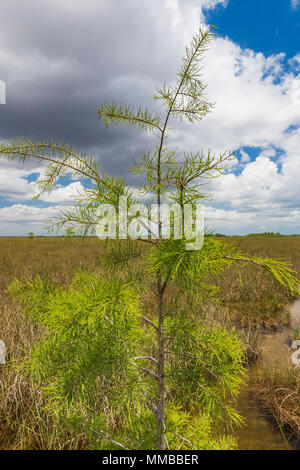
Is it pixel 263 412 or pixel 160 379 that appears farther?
pixel 263 412

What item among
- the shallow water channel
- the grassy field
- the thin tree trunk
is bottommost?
the shallow water channel

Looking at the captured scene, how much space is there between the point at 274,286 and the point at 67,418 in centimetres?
731

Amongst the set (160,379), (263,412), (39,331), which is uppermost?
(160,379)

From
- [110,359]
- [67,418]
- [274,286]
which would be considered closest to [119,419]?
[67,418]

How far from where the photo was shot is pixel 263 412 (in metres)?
3.16

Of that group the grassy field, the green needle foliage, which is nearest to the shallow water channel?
the grassy field

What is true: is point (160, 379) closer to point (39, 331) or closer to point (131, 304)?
point (131, 304)

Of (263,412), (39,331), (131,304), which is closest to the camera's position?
(131,304)

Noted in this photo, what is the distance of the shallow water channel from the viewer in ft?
8.82

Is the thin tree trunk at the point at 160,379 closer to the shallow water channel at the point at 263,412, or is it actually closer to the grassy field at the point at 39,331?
the grassy field at the point at 39,331

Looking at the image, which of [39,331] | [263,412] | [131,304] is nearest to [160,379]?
[131,304]

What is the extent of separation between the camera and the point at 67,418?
1654 millimetres

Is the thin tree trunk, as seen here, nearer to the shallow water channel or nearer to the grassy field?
the grassy field
